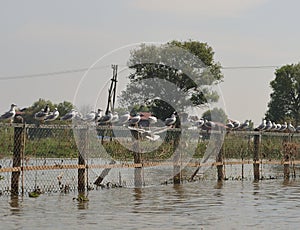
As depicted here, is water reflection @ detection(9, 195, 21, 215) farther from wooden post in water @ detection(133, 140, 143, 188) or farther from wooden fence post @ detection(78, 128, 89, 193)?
wooden post in water @ detection(133, 140, 143, 188)

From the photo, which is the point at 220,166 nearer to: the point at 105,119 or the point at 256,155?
the point at 256,155

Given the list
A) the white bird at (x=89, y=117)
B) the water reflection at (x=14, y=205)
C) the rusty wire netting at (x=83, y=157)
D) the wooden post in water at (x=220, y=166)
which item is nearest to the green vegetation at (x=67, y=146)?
the rusty wire netting at (x=83, y=157)

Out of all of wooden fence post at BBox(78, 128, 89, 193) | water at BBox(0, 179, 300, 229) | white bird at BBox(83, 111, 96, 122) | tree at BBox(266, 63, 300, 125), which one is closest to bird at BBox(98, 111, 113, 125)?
white bird at BBox(83, 111, 96, 122)

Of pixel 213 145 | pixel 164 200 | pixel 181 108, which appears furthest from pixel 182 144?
pixel 181 108

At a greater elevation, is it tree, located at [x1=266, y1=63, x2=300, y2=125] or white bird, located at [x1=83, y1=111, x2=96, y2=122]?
tree, located at [x1=266, y1=63, x2=300, y2=125]

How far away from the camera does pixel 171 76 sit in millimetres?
61031

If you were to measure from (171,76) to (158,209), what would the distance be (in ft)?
154

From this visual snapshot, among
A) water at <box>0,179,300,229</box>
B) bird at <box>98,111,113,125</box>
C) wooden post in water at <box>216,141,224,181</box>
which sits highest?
bird at <box>98,111,113,125</box>

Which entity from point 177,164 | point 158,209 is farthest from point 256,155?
point 158,209

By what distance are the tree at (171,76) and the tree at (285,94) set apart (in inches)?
670

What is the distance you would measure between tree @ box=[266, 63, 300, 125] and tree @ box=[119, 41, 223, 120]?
55.9ft

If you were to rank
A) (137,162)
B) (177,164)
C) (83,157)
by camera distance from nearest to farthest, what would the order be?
1. (83,157)
2. (137,162)
3. (177,164)

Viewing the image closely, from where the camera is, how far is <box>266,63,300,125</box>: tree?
80.2 metres

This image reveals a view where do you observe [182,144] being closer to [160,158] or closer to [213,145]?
[160,158]
